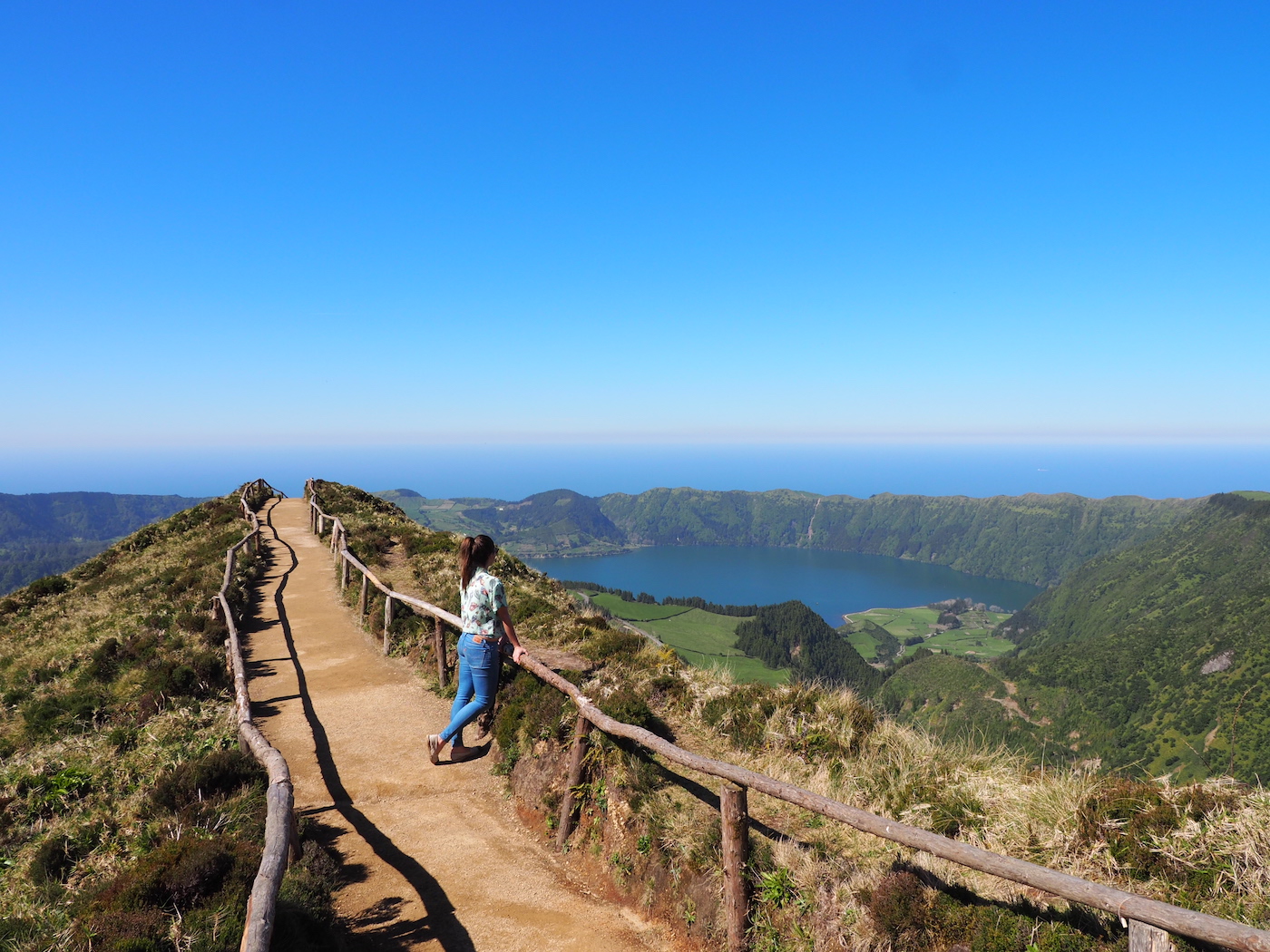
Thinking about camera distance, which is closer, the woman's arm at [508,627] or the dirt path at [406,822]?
the dirt path at [406,822]

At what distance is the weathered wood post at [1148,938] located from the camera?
11.8 ft

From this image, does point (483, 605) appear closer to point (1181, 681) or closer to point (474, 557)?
point (474, 557)

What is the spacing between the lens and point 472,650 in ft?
26.9

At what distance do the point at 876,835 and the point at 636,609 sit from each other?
181 metres

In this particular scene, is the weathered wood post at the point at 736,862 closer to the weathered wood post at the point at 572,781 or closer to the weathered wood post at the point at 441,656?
the weathered wood post at the point at 572,781

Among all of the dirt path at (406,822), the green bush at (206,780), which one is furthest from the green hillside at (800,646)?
the green bush at (206,780)

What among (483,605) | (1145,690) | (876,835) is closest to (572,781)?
(483,605)

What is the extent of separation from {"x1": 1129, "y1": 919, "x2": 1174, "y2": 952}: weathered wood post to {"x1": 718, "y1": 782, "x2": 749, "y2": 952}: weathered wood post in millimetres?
2714

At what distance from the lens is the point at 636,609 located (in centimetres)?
18175

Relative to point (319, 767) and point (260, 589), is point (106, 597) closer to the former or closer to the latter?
point (260, 589)

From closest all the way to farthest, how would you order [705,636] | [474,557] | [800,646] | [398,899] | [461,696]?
[398,899], [474,557], [461,696], [705,636], [800,646]

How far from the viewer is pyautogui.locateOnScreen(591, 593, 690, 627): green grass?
17112cm

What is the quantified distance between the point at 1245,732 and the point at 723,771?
118514 millimetres

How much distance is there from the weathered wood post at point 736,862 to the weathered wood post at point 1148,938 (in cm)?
271
